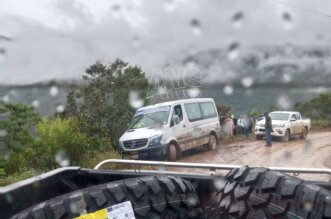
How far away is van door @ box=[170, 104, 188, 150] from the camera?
346cm

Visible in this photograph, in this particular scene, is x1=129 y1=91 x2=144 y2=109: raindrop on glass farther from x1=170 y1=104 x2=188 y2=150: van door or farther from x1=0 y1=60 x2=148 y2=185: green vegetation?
x1=170 y1=104 x2=188 y2=150: van door

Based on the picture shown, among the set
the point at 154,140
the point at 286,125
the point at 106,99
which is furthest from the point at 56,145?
the point at 286,125

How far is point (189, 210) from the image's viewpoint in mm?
1640

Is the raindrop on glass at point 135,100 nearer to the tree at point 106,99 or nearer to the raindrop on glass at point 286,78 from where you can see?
the tree at point 106,99

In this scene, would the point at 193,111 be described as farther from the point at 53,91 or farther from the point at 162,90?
the point at 53,91

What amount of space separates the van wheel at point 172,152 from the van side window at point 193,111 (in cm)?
36

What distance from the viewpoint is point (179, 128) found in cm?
350

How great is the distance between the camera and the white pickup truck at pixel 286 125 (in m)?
2.59

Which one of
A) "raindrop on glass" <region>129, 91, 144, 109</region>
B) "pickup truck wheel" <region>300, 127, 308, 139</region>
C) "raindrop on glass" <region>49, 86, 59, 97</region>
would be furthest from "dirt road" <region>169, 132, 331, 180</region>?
"raindrop on glass" <region>49, 86, 59, 97</region>

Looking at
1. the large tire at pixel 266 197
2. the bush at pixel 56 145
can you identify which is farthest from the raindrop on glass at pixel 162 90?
the large tire at pixel 266 197

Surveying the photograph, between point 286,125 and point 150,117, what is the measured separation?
1.29m

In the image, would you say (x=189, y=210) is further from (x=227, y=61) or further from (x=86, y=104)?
(x=86, y=104)

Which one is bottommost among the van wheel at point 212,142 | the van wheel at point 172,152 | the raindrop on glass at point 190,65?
the van wheel at point 172,152

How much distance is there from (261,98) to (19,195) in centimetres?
144
